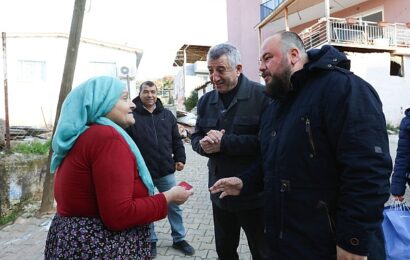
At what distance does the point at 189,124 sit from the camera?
19.5 meters

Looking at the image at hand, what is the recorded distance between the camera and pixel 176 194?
2.09 metres

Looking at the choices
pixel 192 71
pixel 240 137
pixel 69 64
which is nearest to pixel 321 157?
pixel 240 137

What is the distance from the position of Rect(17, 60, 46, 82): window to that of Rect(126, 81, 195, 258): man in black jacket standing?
51.5 feet

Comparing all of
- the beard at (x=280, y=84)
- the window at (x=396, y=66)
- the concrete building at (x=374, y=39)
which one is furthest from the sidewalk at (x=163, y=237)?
the window at (x=396, y=66)

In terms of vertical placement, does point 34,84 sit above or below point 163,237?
above

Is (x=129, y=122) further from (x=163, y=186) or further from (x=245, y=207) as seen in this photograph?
(x=163, y=186)

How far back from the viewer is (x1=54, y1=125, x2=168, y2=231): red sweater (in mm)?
1731

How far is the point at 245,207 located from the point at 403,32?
55.6ft

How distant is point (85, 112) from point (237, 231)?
183 centimetres

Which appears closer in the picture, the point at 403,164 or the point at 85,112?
the point at 85,112

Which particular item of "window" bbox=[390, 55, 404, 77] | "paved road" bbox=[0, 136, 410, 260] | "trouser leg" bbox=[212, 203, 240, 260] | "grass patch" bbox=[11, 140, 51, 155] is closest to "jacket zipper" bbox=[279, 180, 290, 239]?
"trouser leg" bbox=[212, 203, 240, 260]

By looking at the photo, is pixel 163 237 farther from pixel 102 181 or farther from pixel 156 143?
pixel 102 181

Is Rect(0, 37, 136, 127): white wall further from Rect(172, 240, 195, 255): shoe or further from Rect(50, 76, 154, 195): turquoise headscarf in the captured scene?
Rect(50, 76, 154, 195): turquoise headscarf

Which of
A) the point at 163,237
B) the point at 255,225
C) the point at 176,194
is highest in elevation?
the point at 176,194
